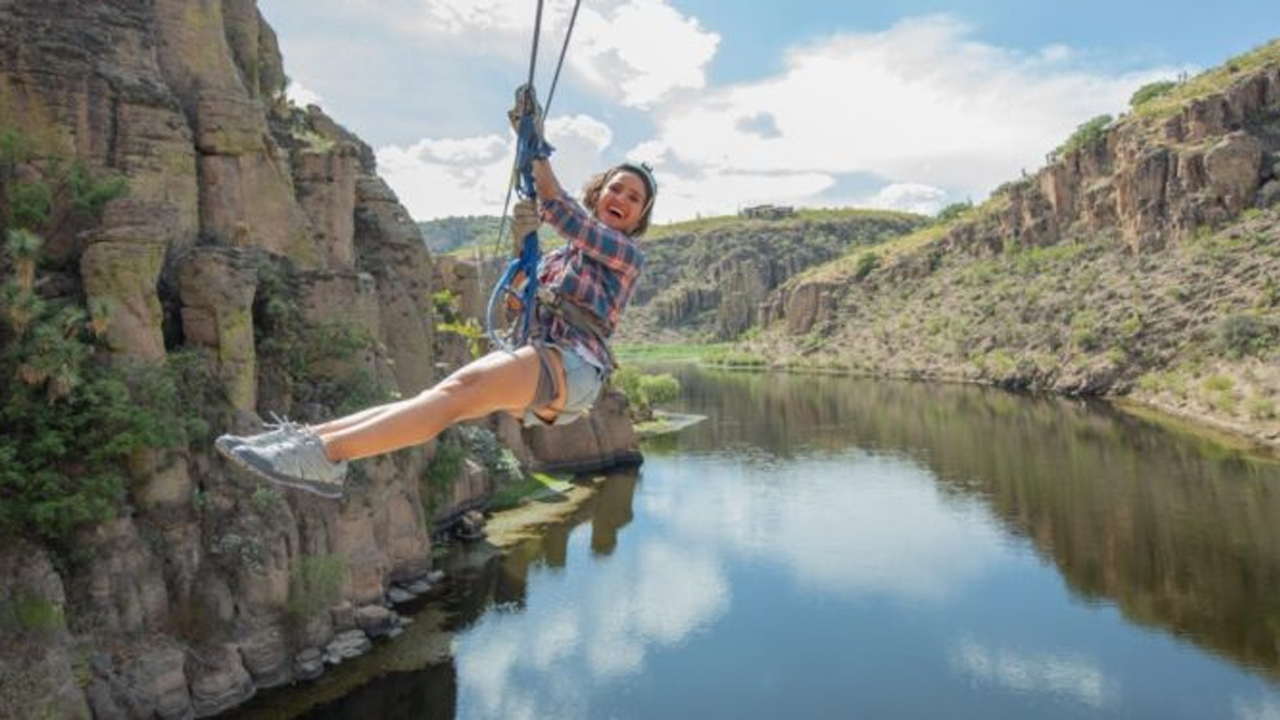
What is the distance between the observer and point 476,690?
2106 centimetres

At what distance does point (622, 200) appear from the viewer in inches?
263

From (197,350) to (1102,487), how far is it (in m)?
33.9

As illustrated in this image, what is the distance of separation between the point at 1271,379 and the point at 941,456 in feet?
66.0

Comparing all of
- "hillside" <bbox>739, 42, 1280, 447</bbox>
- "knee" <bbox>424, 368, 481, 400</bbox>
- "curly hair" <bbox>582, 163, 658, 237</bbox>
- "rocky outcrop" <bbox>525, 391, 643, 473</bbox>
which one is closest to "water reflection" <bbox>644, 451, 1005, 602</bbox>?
"rocky outcrop" <bbox>525, 391, 643, 473</bbox>

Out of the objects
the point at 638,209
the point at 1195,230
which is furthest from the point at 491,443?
the point at 1195,230

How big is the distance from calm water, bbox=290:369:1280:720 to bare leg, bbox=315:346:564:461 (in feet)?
51.5

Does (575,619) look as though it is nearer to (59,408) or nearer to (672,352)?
(59,408)

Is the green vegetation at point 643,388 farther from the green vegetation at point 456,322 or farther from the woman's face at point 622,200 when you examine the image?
the woman's face at point 622,200

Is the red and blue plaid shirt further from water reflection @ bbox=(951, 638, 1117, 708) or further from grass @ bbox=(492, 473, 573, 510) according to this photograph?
grass @ bbox=(492, 473, 573, 510)

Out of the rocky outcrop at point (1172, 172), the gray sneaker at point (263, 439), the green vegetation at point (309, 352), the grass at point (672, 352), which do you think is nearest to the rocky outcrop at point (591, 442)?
the green vegetation at point (309, 352)

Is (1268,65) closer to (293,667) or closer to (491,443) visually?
(491,443)

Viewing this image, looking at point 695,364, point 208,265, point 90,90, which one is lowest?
point 695,364

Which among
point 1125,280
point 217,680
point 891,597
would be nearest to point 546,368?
point 217,680

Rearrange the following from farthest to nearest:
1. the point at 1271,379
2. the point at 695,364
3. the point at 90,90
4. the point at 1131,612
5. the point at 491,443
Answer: the point at 695,364 < the point at 1271,379 < the point at 491,443 < the point at 1131,612 < the point at 90,90
